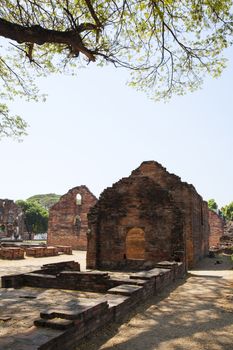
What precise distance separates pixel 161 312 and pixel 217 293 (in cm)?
327

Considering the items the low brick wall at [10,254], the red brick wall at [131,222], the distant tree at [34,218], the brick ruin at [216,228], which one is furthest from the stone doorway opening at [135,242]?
the distant tree at [34,218]

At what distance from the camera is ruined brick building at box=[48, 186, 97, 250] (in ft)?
117

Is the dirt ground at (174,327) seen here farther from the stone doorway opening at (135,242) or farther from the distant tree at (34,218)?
the distant tree at (34,218)

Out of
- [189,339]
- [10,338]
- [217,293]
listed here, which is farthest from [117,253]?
[10,338]

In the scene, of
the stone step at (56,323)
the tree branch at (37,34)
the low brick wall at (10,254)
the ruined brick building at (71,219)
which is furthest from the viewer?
the ruined brick building at (71,219)

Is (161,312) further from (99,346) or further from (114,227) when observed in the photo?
(114,227)

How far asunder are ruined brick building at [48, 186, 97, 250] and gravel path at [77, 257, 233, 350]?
87.2 feet

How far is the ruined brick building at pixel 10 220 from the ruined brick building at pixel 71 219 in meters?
13.0

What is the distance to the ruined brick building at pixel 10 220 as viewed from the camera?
1863 inches

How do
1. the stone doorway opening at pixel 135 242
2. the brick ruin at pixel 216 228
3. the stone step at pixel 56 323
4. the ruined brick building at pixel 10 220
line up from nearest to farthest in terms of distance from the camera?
the stone step at pixel 56 323
the stone doorway opening at pixel 135 242
the brick ruin at pixel 216 228
the ruined brick building at pixel 10 220

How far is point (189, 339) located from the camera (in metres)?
5.65

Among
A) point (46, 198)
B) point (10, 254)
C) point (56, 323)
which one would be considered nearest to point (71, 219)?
point (10, 254)

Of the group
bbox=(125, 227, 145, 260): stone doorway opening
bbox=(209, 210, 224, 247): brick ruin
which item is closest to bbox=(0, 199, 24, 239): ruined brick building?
bbox=(209, 210, 224, 247): brick ruin

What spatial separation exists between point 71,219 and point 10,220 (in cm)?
1544
